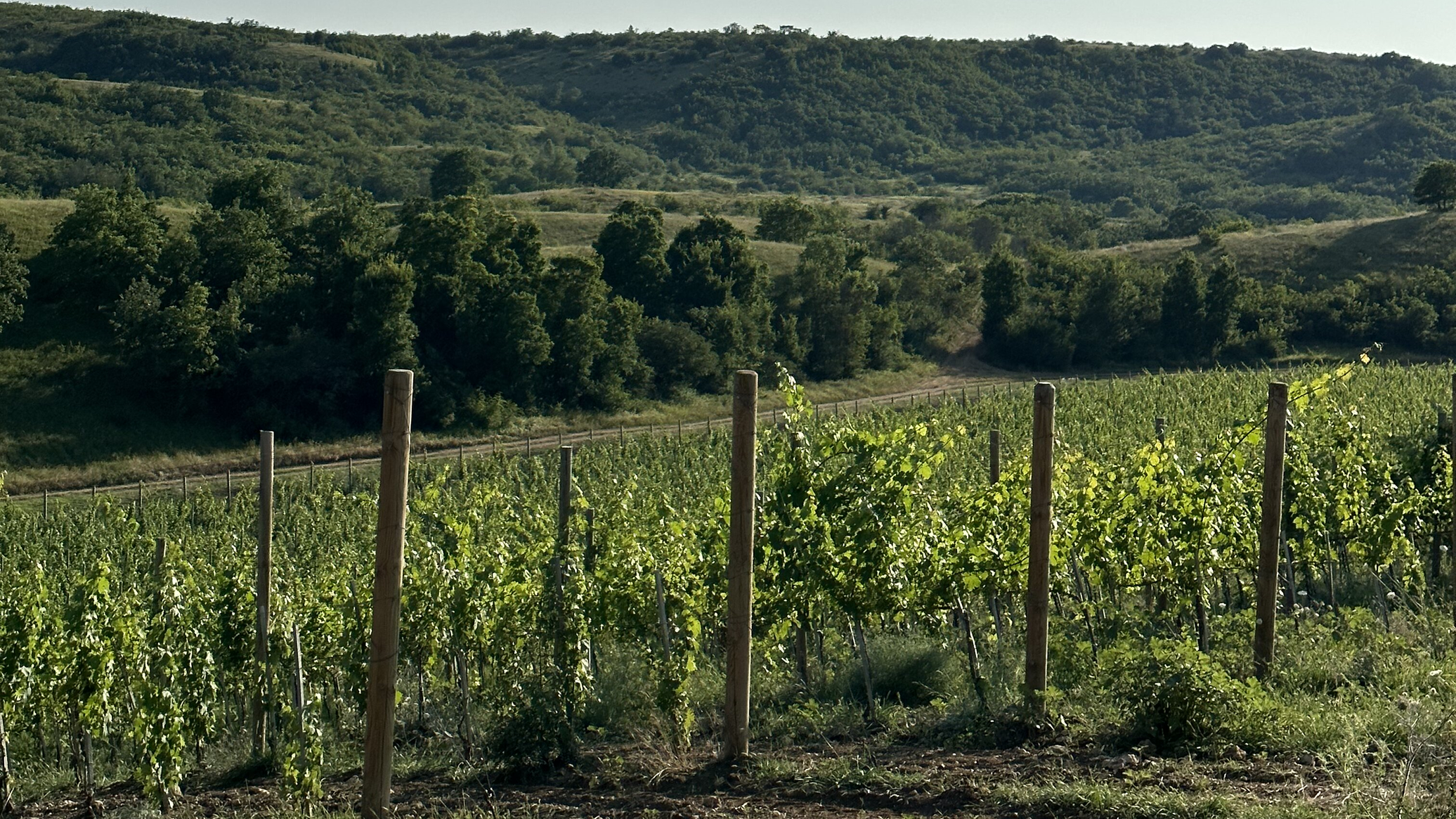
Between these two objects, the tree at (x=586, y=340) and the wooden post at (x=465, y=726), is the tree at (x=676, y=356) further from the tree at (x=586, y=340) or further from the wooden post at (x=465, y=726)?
the wooden post at (x=465, y=726)

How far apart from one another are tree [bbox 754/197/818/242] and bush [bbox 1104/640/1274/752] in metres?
55.3

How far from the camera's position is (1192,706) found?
233 inches

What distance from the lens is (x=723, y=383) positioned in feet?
147

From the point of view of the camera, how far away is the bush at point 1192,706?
5.89 m

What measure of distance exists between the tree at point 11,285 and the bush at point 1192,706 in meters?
36.4

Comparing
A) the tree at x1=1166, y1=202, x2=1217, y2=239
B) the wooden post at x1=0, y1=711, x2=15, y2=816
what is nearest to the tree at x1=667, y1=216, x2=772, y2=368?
the tree at x1=1166, y1=202, x2=1217, y2=239

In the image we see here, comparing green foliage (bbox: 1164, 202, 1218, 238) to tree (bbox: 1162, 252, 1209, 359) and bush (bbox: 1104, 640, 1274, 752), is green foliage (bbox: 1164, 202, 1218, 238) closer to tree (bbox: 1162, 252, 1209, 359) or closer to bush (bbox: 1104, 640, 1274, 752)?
tree (bbox: 1162, 252, 1209, 359)

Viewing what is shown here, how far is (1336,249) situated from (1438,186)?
Result: 5.62m

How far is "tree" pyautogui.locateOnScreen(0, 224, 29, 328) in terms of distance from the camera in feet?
117

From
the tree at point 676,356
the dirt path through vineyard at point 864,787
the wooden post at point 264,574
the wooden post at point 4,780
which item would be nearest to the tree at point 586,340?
the tree at point 676,356

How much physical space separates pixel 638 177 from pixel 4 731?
326 ft

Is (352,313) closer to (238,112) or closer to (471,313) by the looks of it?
(471,313)

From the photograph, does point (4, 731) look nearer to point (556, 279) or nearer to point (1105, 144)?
point (556, 279)

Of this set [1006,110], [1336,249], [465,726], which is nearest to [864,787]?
[465,726]
